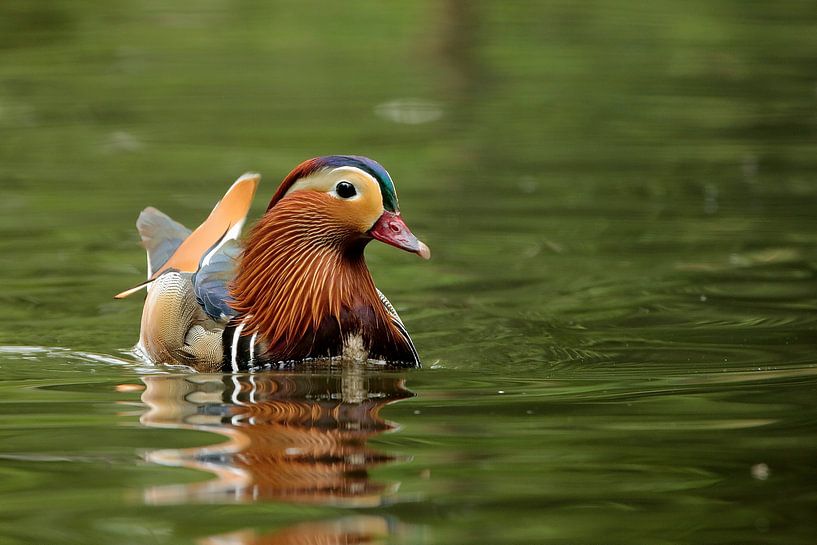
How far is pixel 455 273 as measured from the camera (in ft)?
29.9

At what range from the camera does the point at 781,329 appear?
25.3 feet

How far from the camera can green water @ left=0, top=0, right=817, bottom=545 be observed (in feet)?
16.3

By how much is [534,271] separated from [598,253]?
0.52 metres

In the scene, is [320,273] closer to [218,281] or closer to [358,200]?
[358,200]

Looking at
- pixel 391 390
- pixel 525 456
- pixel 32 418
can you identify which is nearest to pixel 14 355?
pixel 32 418

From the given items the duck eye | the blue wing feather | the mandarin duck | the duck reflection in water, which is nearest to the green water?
the duck reflection in water

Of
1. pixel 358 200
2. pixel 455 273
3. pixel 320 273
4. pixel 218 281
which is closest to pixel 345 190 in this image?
pixel 358 200

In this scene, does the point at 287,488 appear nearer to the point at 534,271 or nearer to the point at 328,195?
the point at 328,195

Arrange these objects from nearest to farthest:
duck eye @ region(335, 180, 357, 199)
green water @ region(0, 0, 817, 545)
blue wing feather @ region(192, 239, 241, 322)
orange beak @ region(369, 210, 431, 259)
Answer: green water @ region(0, 0, 817, 545)
orange beak @ region(369, 210, 431, 259)
duck eye @ region(335, 180, 357, 199)
blue wing feather @ region(192, 239, 241, 322)

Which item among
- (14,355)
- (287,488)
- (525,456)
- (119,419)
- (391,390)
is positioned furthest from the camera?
(14,355)

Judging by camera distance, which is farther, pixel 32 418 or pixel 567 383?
pixel 567 383

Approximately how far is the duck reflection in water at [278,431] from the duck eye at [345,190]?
770 mm

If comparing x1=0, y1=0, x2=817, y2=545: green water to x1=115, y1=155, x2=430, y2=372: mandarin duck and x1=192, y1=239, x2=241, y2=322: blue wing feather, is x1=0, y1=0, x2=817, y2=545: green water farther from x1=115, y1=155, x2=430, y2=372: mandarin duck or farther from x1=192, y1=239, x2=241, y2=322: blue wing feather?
x1=192, y1=239, x2=241, y2=322: blue wing feather

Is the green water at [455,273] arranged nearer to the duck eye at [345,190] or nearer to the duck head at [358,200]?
the duck head at [358,200]
